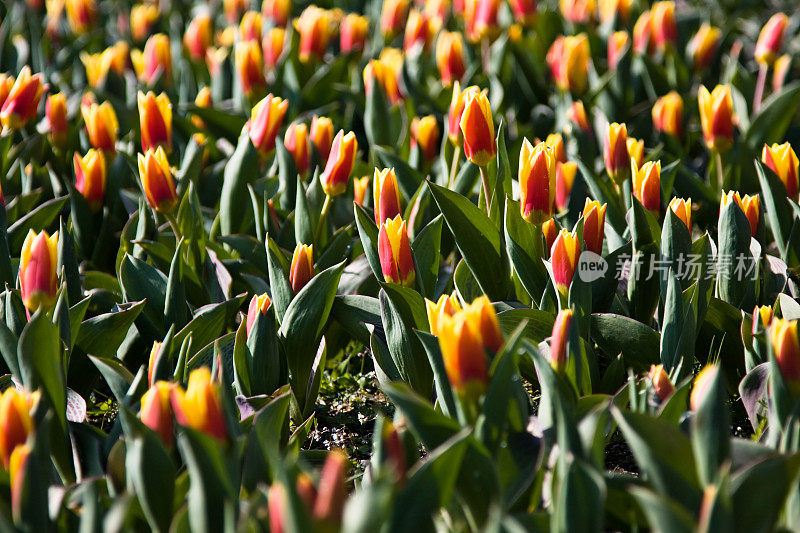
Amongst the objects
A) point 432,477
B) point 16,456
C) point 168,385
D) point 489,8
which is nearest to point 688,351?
point 432,477

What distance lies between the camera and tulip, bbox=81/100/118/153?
9.01 feet

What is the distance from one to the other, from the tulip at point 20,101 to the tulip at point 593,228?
173 cm

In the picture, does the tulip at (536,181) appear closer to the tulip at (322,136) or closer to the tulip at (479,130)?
the tulip at (479,130)

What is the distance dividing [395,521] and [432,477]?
81mm

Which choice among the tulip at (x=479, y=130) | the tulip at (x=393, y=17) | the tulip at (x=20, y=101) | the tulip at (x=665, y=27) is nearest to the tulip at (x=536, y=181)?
the tulip at (x=479, y=130)

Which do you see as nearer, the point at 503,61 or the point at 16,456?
the point at 16,456

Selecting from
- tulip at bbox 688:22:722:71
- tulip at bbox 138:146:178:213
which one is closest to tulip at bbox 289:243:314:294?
tulip at bbox 138:146:178:213

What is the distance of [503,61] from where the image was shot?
366 cm

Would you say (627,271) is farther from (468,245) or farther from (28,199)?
(28,199)

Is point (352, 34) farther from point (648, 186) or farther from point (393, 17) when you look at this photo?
point (648, 186)

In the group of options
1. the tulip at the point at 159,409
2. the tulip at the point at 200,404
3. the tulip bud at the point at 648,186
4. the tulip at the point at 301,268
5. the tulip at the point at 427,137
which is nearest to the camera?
the tulip at the point at 200,404

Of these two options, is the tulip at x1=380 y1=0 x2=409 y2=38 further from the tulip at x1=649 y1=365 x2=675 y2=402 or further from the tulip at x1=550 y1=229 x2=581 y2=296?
the tulip at x1=649 y1=365 x2=675 y2=402

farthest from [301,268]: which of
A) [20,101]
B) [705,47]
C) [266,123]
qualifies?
[705,47]

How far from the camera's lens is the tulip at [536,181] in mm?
1965
